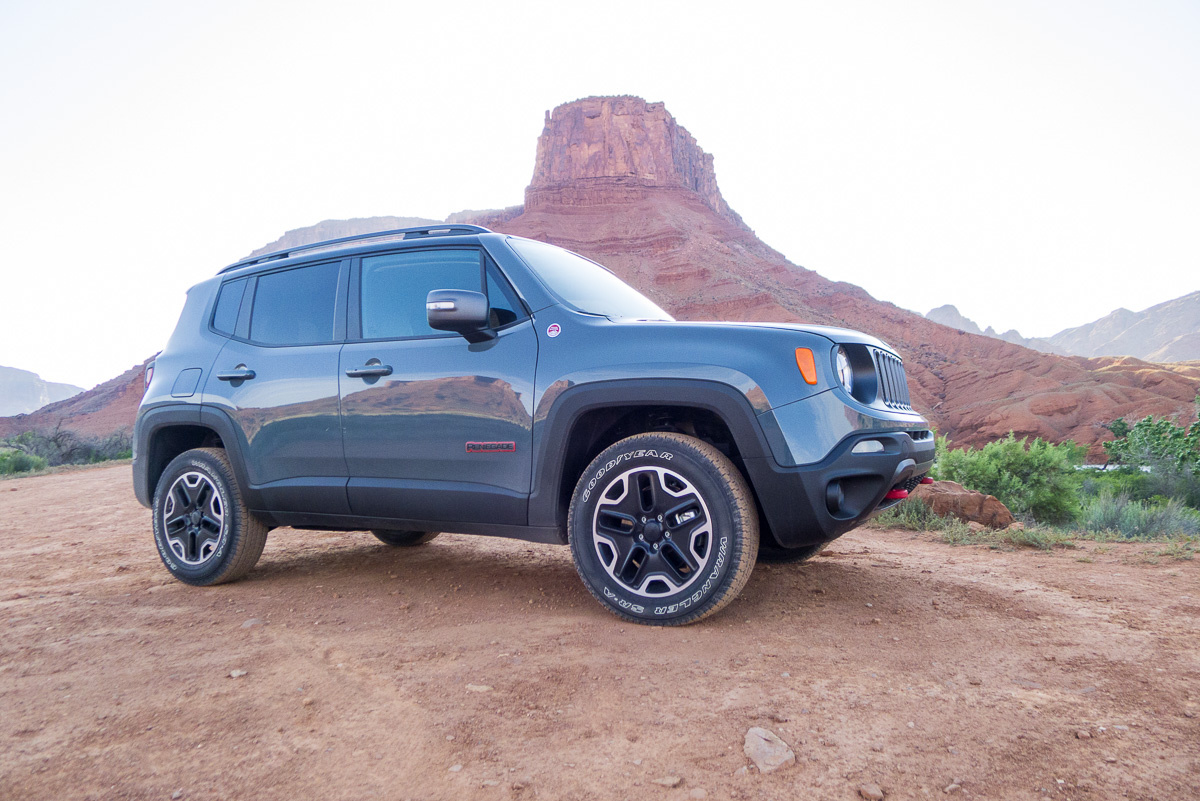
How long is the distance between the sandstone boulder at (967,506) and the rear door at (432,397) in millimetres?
4639

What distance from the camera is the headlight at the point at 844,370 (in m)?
3.18

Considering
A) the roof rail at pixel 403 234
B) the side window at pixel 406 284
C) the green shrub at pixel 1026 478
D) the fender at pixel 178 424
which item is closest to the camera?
the side window at pixel 406 284

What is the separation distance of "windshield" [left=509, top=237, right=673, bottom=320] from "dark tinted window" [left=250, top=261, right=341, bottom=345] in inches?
47.6

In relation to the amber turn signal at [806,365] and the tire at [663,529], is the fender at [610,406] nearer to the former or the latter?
the tire at [663,529]

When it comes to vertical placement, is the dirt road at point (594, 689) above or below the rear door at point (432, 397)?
below

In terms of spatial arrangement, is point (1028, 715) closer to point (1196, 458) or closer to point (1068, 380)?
point (1196, 458)

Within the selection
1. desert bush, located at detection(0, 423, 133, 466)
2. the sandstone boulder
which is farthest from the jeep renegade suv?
desert bush, located at detection(0, 423, 133, 466)

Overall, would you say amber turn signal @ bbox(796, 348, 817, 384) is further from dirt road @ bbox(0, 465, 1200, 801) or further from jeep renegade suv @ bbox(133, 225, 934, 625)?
dirt road @ bbox(0, 465, 1200, 801)

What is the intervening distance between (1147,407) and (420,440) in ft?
136

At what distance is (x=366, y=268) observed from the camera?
4.17 meters

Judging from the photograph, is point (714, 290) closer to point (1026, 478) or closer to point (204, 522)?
point (1026, 478)

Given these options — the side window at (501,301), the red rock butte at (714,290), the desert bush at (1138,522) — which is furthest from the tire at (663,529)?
the red rock butte at (714,290)

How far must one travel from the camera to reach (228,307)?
4719mm

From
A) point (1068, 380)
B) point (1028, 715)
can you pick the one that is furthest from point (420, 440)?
point (1068, 380)
